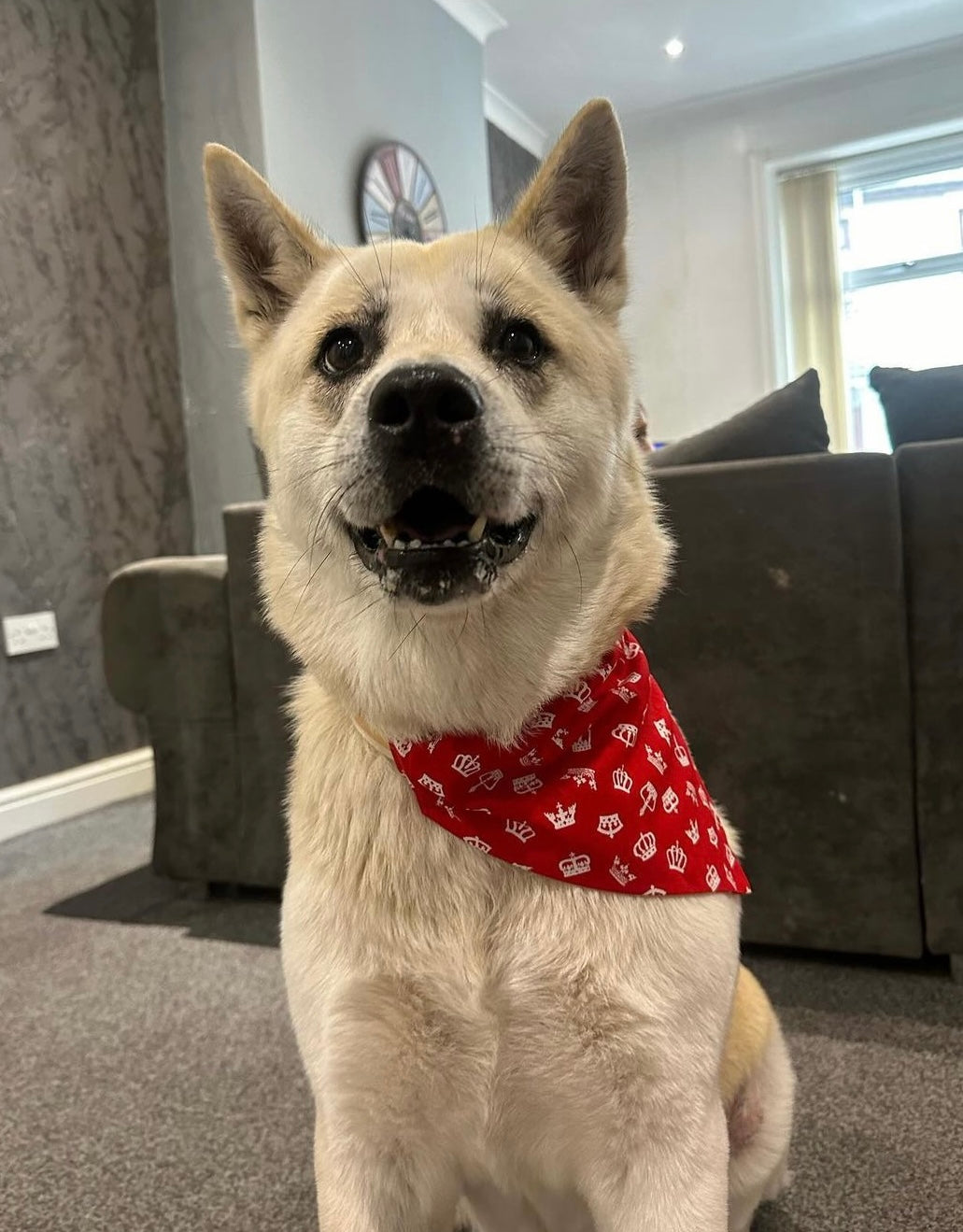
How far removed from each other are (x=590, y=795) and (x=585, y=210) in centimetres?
73

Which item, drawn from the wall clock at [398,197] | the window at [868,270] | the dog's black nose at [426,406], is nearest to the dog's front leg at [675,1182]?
the dog's black nose at [426,406]

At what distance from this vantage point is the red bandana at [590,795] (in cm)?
97

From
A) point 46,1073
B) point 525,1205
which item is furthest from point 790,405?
point 46,1073

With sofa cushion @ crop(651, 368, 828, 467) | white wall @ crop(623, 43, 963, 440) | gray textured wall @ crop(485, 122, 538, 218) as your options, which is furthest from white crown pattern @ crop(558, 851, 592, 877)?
white wall @ crop(623, 43, 963, 440)

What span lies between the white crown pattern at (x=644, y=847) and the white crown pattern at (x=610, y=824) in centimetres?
3

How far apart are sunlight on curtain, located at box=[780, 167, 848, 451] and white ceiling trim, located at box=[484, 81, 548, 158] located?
5.53 feet

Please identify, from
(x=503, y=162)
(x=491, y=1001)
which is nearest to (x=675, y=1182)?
(x=491, y=1001)

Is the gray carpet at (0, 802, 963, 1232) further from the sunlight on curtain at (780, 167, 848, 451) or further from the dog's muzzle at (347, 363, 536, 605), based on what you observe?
the sunlight on curtain at (780, 167, 848, 451)

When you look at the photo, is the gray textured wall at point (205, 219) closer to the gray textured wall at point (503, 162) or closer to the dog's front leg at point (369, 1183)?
the gray textured wall at point (503, 162)

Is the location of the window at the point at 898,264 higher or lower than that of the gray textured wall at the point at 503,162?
lower

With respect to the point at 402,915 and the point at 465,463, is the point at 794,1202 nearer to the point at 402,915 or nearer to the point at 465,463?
the point at 402,915

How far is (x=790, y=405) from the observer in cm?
198

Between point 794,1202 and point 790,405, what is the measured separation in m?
1.45

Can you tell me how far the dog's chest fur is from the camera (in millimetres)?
884
